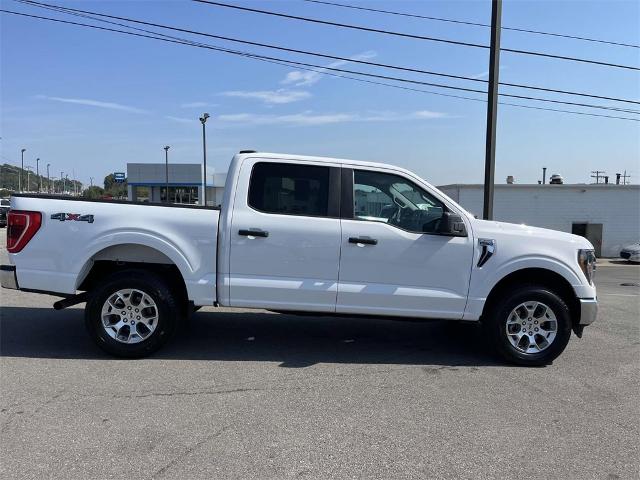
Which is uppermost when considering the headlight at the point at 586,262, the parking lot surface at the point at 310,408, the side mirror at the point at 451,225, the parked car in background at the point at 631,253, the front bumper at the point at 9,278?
the side mirror at the point at 451,225

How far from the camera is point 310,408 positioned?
13.8 feet

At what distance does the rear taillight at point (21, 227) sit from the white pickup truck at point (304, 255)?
10mm

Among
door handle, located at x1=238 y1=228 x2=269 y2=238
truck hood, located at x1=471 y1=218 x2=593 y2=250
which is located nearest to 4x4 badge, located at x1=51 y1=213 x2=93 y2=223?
door handle, located at x1=238 y1=228 x2=269 y2=238

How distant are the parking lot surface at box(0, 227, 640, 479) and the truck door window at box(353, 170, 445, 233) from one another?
149 centimetres

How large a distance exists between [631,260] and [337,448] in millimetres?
23692

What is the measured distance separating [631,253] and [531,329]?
68.5ft

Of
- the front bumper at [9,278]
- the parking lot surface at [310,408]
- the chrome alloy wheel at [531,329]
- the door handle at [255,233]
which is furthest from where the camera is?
the chrome alloy wheel at [531,329]

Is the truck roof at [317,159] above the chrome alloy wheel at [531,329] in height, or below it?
above

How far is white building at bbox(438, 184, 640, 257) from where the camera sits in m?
23.8

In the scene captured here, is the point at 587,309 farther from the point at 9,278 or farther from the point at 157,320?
the point at 9,278

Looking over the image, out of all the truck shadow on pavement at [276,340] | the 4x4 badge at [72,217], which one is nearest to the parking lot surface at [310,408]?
the truck shadow on pavement at [276,340]

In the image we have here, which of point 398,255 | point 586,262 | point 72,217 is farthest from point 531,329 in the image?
point 72,217

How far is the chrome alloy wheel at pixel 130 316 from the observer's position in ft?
17.3

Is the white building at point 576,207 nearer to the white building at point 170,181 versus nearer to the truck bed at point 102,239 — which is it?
the truck bed at point 102,239
